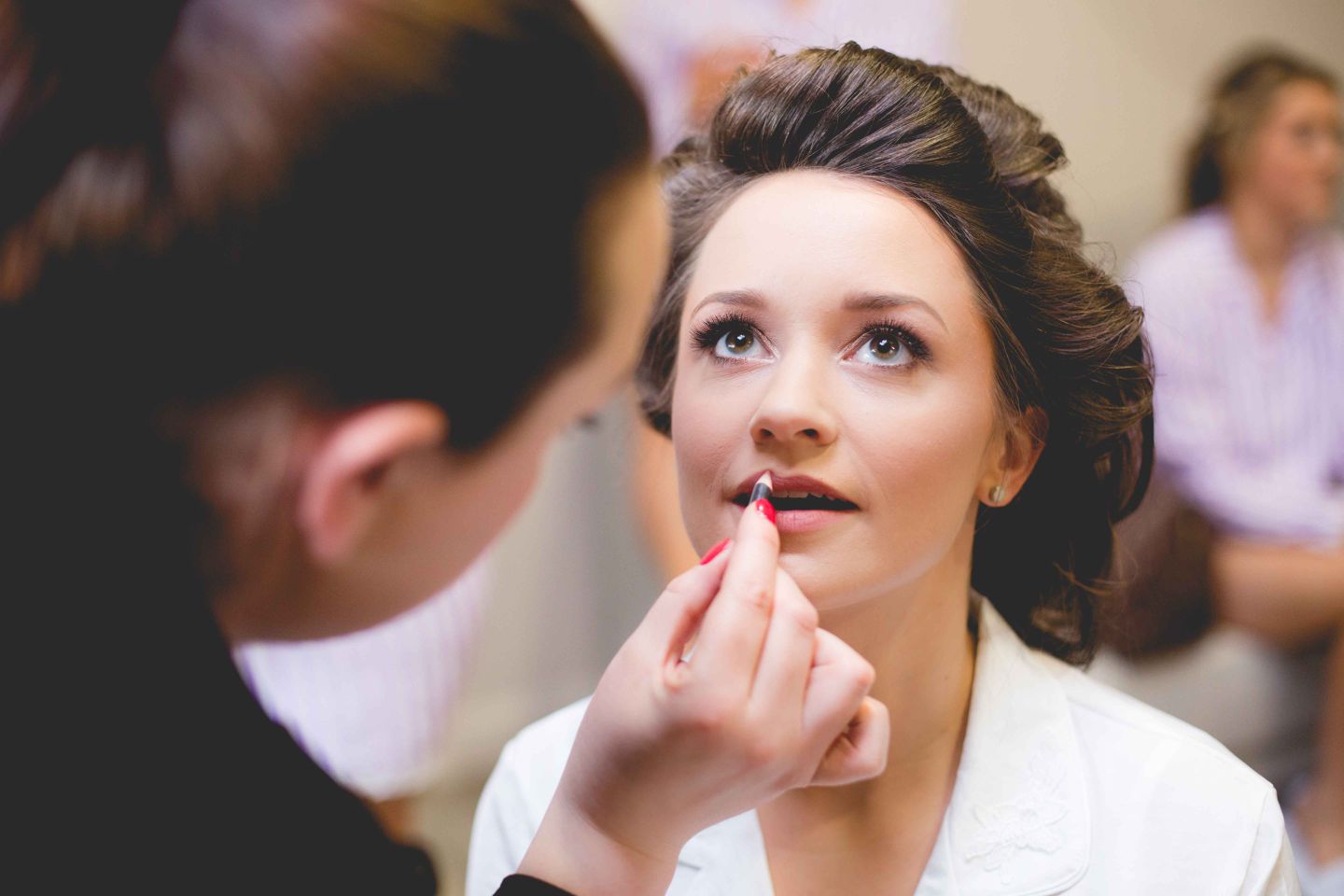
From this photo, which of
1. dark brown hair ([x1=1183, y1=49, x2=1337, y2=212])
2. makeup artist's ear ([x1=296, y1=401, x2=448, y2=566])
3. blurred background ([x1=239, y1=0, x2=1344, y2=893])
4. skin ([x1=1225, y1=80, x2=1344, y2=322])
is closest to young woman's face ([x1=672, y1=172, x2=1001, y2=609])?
makeup artist's ear ([x1=296, y1=401, x2=448, y2=566])

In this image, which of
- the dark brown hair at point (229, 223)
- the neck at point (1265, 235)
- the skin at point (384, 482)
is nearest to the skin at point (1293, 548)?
the neck at point (1265, 235)

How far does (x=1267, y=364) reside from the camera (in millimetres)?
2236

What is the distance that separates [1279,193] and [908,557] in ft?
6.24

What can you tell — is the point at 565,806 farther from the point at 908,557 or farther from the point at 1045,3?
the point at 1045,3

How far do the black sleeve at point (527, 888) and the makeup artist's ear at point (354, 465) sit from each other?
0.77 feet

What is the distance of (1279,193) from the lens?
2316 mm

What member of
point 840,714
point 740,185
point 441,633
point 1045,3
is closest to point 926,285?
point 740,185

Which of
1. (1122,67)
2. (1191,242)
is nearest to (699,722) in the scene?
(1191,242)

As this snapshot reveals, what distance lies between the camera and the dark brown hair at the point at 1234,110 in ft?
7.78

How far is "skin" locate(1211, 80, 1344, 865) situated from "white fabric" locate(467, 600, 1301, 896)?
1.22 m

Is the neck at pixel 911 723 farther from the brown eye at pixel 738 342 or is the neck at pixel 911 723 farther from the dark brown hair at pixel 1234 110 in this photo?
the dark brown hair at pixel 1234 110

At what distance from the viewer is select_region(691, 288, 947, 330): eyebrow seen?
0.81m

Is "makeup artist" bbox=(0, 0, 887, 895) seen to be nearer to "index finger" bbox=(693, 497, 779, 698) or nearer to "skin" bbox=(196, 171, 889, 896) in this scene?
"skin" bbox=(196, 171, 889, 896)

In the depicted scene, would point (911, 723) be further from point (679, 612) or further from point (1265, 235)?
point (1265, 235)
